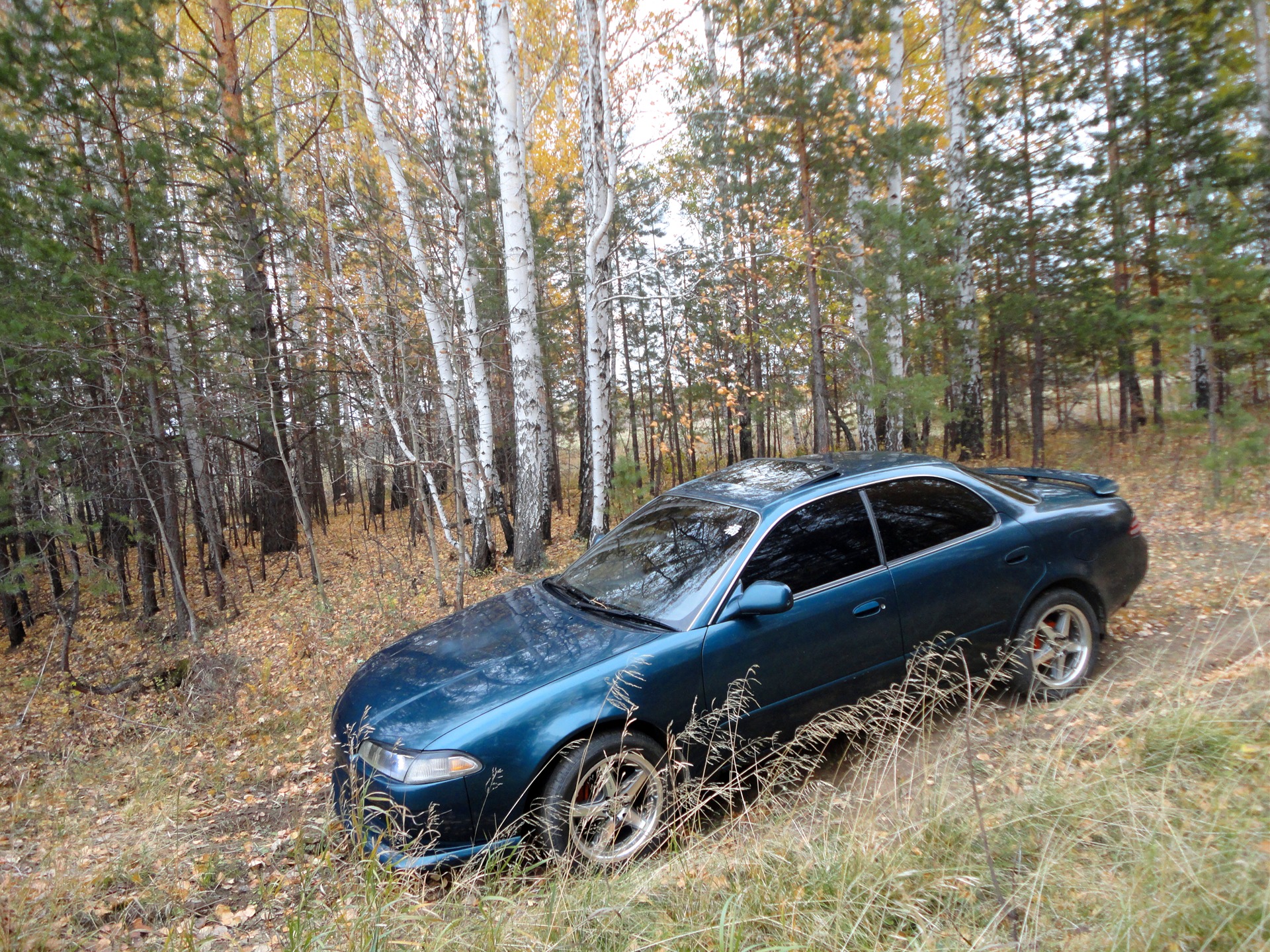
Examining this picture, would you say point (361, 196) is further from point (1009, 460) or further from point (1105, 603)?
point (1009, 460)

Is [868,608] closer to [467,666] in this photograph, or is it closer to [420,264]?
[467,666]

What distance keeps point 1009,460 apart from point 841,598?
15129 millimetres

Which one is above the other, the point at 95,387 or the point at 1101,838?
the point at 95,387

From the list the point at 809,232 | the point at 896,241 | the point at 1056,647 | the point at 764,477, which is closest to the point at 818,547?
the point at 764,477

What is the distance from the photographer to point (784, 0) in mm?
9008

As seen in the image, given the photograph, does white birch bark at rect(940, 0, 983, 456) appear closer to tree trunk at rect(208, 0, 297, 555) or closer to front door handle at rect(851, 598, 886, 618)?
front door handle at rect(851, 598, 886, 618)

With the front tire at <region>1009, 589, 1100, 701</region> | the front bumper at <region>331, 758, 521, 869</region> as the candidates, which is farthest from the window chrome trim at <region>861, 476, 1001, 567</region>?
the front bumper at <region>331, 758, 521, 869</region>

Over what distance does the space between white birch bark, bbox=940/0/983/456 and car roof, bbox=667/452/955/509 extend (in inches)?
365

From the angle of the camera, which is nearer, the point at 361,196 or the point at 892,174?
the point at 361,196

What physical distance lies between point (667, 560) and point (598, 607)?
1.55 ft

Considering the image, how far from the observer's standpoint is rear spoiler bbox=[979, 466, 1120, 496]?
4.56 meters

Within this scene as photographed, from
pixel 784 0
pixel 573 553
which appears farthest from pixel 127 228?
pixel 784 0

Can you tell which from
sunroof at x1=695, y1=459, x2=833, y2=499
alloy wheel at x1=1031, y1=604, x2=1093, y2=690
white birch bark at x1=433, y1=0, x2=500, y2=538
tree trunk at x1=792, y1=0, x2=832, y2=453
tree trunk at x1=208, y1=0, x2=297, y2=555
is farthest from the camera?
tree trunk at x1=792, y1=0, x2=832, y2=453

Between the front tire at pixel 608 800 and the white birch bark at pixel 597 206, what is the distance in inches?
207
